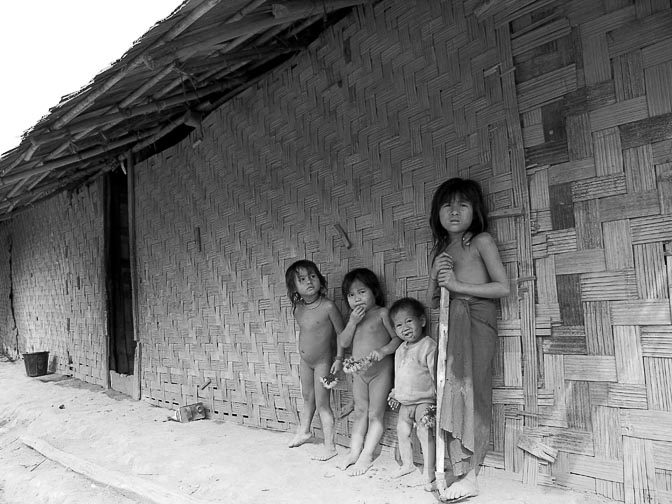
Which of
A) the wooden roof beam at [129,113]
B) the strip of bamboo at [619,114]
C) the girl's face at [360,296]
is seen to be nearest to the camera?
the strip of bamboo at [619,114]

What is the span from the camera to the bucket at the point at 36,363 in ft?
23.2

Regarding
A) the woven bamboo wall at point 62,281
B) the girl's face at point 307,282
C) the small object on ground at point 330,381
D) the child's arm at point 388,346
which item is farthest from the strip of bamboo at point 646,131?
the woven bamboo wall at point 62,281

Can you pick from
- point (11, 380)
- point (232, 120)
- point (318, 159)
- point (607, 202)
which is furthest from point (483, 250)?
point (11, 380)

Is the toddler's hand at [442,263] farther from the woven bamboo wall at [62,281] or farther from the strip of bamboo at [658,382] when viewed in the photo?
the woven bamboo wall at [62,281]

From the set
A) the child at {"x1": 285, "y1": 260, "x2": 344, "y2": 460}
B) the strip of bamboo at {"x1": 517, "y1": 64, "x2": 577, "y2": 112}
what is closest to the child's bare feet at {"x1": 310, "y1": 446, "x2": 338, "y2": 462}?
the child at {"x1": 285, "y1": 260, "x2": 344, "y2": 460}

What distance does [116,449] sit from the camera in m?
3.64

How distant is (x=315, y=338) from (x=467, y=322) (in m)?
1.12

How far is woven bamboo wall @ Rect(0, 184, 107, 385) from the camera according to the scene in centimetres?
603

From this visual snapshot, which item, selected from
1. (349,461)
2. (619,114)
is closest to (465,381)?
(349,461)

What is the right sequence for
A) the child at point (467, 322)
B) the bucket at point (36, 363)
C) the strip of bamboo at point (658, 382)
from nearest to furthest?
the strip of bamboo at point (658, 382) → the child at point (467, 322) → the bucket at point (36, 363)

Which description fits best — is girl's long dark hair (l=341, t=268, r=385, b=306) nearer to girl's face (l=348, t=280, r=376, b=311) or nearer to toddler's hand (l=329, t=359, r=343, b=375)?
girl's face (l=348, t=280, r=376, b=311)

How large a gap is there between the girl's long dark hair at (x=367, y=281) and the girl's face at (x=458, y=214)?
1.98 feet

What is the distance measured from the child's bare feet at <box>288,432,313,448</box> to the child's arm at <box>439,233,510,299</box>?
57.5 inches

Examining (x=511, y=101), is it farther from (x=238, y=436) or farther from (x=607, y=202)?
(x=238, y=436)
